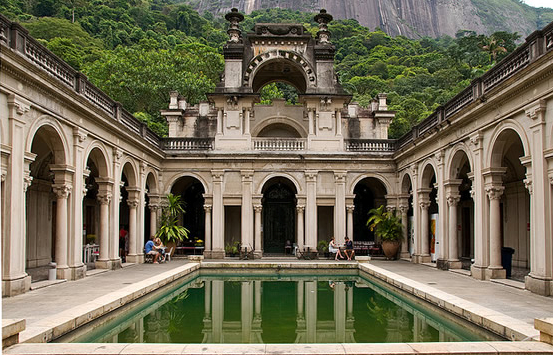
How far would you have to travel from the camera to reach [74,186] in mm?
14609

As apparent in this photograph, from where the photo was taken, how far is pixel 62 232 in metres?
14.2

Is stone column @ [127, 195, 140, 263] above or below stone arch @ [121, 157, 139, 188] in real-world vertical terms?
below

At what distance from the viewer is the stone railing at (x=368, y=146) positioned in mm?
24953

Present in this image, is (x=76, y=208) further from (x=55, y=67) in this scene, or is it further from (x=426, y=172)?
(x=426, y=172)

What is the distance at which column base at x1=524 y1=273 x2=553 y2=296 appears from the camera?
1130cm

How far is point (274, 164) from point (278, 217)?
4.07 m

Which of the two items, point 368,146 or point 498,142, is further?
point 368,146

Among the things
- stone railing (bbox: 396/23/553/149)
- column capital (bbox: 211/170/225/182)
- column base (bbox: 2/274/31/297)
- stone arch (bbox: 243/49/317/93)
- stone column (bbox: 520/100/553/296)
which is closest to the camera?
column base (bbox: 2/274/31/297)

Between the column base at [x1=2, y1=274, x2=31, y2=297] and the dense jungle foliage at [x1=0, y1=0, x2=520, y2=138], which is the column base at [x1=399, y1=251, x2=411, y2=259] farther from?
the dense jungle foliage at [x1=0, y1=0, x2=520, y2=138]

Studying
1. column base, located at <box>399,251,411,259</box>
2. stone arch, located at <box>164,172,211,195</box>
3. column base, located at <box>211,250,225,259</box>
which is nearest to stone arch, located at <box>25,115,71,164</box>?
stone arch, located at <box>164,172,211,195</box>

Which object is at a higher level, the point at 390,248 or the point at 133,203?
the point at 133,203

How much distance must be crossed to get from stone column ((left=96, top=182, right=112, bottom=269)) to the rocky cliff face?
109834mm

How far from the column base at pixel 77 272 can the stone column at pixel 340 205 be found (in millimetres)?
12749

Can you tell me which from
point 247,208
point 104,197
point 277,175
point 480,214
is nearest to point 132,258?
point 104,197
